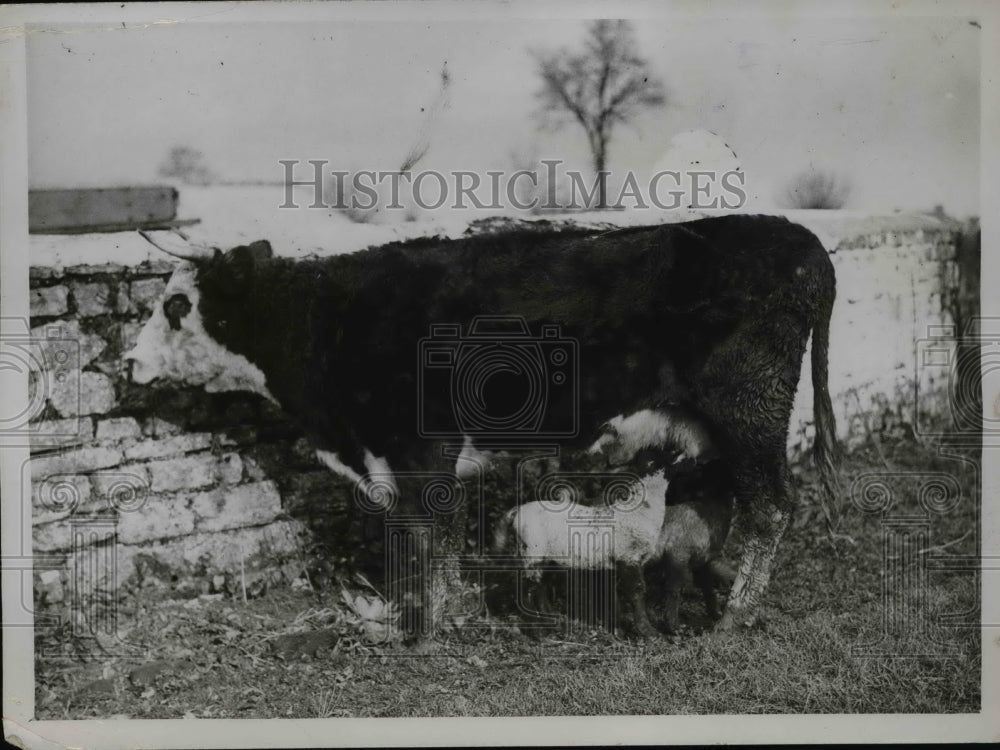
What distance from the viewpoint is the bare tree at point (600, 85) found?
2986 mm

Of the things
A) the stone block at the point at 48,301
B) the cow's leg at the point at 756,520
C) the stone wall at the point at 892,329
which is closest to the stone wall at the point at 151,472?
the stone block at the point at 48,301

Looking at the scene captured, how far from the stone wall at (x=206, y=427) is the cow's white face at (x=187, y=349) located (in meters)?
0.05

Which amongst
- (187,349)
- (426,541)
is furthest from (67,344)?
(426,541)

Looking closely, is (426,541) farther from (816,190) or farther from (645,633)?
(816,190)

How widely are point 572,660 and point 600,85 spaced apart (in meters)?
2.02

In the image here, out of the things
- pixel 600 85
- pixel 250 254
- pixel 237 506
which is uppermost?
pixel 600 85

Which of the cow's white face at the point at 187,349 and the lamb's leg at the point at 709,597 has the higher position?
the cow's white face at the point at 187,349

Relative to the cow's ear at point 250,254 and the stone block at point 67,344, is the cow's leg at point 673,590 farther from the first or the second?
the stone block at point 67,344

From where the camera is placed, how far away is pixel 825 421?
3.04 metres

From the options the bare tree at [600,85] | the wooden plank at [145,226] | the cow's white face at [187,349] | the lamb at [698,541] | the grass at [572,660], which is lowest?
the grass at [572,660]

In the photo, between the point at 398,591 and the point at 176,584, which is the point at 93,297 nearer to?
the point at 176,584

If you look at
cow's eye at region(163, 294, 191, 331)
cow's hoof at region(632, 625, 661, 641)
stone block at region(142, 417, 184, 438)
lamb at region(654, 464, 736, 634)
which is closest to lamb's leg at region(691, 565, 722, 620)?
lamb at region(654, 464, 736, 634)

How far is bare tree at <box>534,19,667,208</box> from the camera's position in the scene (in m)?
2.99

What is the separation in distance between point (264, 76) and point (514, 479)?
1.65 metres
